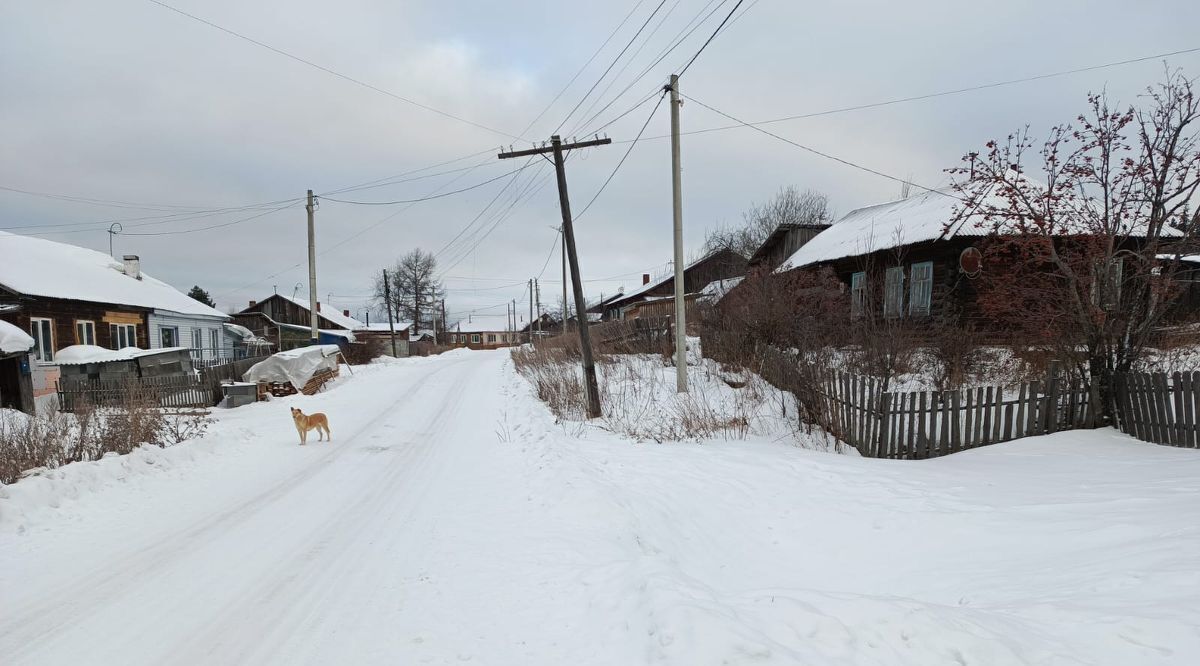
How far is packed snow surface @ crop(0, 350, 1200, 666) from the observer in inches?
117

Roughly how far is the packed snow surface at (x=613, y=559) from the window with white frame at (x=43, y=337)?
62.4ft

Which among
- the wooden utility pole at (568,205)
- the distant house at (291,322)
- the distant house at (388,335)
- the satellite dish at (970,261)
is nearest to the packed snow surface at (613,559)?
the wooden utility pole at (568,205)

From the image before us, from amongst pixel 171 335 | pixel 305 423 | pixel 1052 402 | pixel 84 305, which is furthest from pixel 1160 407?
pixel 171 335

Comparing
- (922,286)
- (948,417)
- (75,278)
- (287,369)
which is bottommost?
(948,417)

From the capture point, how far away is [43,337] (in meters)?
20.7

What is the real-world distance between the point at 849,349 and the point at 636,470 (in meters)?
→ 7.23

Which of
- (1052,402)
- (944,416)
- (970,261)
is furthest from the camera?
(970,261)

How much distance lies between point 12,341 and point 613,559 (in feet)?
62.1

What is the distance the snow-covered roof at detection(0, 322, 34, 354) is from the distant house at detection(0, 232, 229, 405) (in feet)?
3.46

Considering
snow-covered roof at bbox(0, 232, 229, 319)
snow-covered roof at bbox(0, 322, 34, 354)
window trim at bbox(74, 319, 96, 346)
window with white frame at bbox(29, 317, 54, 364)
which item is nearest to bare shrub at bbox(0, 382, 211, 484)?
snow-covered roof at bbox(0, 322, 34, 354)

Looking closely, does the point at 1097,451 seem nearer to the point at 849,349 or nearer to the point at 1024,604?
the point at 849,349

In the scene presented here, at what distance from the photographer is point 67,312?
71.2 ft

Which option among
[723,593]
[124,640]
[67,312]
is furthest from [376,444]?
[67,312]

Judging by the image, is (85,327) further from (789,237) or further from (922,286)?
(922,286)
